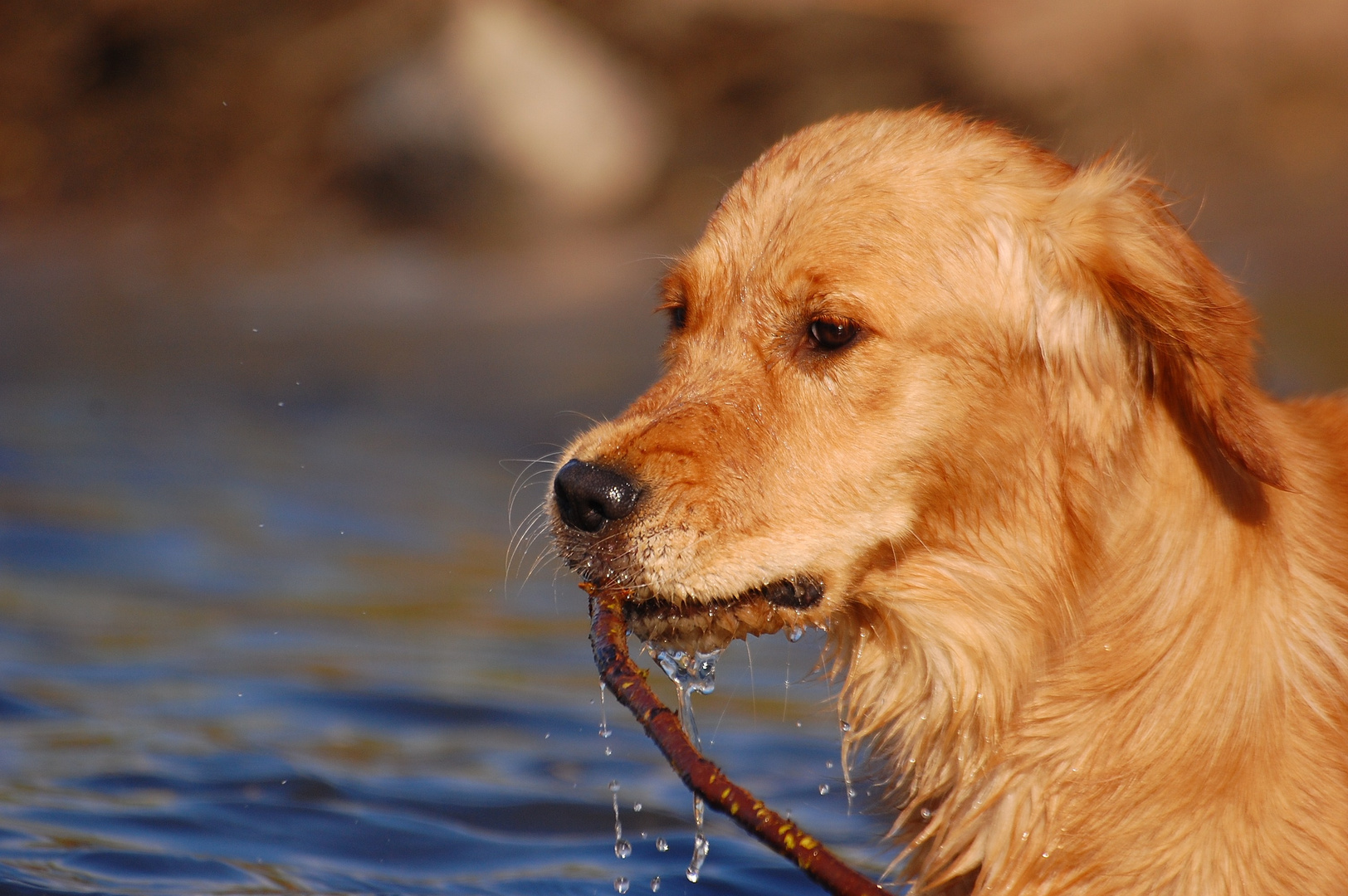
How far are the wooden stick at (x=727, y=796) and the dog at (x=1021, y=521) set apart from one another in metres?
0.30

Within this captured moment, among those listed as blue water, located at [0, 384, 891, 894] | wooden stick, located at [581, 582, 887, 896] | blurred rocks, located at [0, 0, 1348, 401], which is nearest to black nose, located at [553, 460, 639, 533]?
wooden stick, located at [581, 582, 887, 896]

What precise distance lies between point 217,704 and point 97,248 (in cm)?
1065

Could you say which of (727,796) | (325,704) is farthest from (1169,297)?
(325,704)

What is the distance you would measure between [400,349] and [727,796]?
10.8m

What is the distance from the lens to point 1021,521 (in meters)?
4.16

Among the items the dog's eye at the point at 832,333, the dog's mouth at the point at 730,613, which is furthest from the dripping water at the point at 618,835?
the dog's eye at the point at 832,333

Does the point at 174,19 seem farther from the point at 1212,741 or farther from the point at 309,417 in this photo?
the point at 1212,741

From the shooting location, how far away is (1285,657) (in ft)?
13.0

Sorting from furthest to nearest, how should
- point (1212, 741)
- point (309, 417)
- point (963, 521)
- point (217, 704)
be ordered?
point (309, 417) → point (217, 704) → point (963, 521) → point (1212, 741)

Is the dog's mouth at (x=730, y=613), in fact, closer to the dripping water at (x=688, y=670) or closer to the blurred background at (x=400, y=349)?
the dripping water at (x=688, y=670)

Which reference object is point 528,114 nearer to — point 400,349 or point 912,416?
point 400,349

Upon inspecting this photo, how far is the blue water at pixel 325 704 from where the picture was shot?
565 centimetres

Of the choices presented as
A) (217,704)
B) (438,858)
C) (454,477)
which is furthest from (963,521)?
(454,477)

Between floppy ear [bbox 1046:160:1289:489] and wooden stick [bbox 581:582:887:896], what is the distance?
131 centimetres
